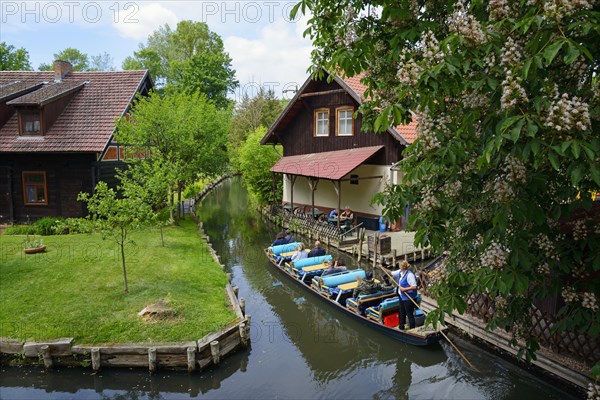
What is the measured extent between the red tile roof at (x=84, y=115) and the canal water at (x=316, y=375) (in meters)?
13.7

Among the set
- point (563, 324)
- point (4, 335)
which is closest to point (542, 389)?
point (563, 324)

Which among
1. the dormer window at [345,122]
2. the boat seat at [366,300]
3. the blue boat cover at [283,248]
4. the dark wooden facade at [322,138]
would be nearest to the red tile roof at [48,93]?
the dark wooden facade at [322,138]

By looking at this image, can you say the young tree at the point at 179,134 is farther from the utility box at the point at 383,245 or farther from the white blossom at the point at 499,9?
the white blossom at the point at 499,9

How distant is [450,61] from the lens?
452 centimetres

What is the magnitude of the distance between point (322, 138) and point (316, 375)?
17.2 meters

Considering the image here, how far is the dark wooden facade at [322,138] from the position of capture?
22109mm

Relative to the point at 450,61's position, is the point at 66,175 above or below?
below

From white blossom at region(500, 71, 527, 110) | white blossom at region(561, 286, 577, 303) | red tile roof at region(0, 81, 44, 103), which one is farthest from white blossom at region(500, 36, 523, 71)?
red tile roof at region(0, 81, 44, 103)

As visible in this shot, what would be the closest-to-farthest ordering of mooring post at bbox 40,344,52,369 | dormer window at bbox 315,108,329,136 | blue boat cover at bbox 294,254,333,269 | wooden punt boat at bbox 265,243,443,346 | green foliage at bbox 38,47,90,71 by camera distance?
mooring post at bbox 40,344,52,369, wooden punt boat at bbox 265,243,443,346, blue boat cover at bbox 294,254,333,269, dormer window at bbox 315,108,329,136, green foliage at bbox 38,47,90,71

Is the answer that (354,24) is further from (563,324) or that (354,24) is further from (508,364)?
(508,364)

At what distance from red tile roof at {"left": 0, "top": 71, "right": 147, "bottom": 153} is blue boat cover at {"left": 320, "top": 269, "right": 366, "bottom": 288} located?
13244 millimetres

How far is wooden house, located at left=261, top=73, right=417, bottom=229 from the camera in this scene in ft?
70.7

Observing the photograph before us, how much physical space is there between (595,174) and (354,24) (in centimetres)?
410

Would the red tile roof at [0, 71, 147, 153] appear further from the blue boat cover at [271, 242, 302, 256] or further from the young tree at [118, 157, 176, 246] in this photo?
the blue boat cover at [271, 242, 302, 256]
